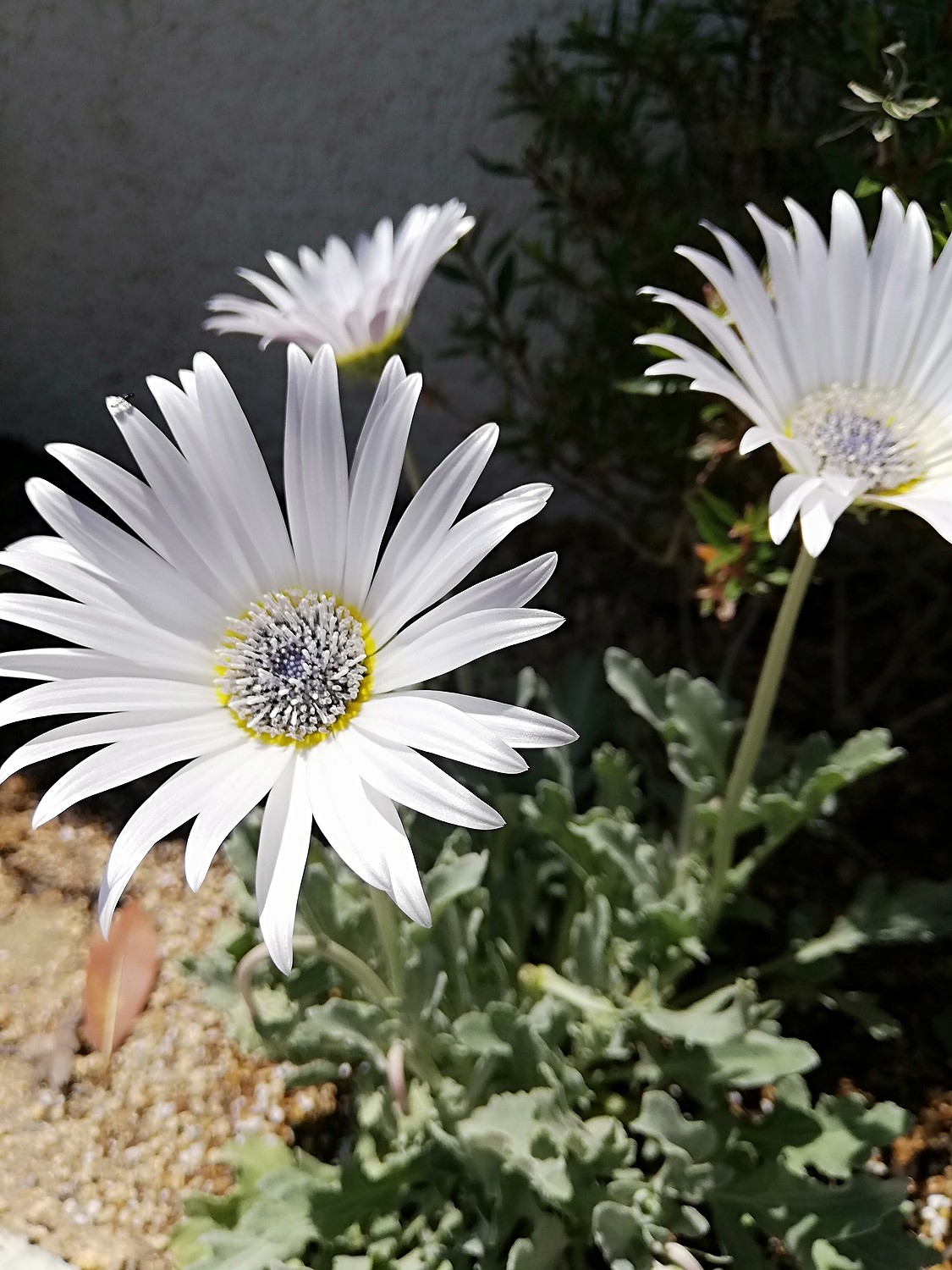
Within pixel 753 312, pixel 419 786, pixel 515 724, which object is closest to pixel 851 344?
pixel 753 312

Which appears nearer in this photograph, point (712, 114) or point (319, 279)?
point (319, 279)

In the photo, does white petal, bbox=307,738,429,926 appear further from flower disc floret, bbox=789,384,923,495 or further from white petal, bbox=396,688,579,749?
flower disc floret, bbox=789,384,923,495

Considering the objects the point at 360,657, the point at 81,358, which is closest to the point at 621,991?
the point at 360,657

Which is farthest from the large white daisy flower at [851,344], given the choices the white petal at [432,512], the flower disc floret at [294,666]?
the flower disc floret at [294,666]

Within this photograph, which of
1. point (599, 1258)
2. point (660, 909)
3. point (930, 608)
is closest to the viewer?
point (660, 909)

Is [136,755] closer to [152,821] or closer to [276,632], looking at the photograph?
[152,821]

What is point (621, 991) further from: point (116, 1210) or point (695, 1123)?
point (116, 1210)
